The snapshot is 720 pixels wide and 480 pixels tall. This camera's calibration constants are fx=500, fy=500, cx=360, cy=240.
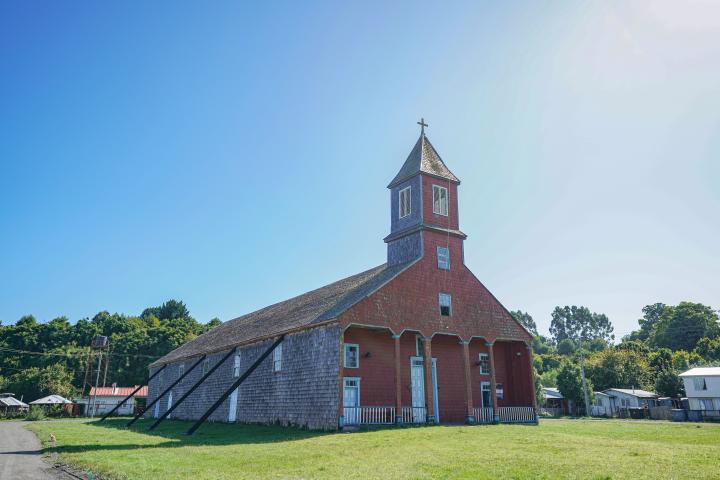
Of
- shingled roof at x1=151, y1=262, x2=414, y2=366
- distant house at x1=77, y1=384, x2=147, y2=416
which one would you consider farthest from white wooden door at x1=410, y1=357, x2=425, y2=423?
distant house at x1=77, y1=384, x2=147, y2=416

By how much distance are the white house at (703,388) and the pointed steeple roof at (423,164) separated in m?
37.5

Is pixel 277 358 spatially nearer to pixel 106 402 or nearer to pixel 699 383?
pixel 699 383

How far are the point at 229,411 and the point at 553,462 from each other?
24938 millimetres

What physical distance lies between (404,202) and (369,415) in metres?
13.1

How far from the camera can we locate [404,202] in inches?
1220

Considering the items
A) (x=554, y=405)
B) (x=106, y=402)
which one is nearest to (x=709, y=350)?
(x=554, y=405)

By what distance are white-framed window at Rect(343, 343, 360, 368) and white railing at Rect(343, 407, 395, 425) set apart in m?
2.29

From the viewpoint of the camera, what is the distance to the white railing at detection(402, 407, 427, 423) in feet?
81.0

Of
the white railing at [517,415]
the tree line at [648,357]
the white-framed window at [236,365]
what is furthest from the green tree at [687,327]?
the white-framed window at [236,365]

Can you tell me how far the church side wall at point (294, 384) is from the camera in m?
23.3

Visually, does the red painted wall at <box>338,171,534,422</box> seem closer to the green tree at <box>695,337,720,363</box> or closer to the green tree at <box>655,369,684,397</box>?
the green tree at <box>655,369,684,397</box>

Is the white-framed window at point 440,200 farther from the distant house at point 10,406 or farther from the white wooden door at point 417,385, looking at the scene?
the distant house at point 10,406

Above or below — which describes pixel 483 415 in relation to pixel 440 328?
below

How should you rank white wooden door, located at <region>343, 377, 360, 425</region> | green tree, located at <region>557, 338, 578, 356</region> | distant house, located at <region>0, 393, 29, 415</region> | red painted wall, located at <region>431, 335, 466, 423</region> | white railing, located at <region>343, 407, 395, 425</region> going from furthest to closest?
green tree, located at <region>557, 338, 578, 356</region>, distant house, located at <region>0, 393, 29, 415</region>, red painted wall, located at <region>431, 335, 466, 423</region>, white wooden door, located at <region>343, 377, 360, 425</region>, white railing, located at <region>343, 407, 395, 425</region>
